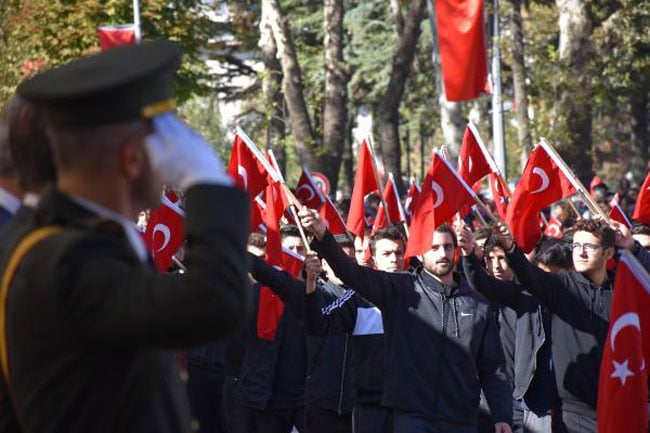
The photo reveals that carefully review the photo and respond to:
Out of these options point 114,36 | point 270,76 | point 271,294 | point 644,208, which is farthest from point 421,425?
point 270,76

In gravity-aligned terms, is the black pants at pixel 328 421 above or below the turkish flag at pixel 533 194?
below

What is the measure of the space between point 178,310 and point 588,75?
20.9 meters

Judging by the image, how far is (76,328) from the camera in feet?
8.58

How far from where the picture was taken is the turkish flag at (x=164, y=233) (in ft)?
30.4

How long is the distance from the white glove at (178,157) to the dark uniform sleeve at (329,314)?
5.40 m

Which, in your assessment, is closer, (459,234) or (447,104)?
(459,234)

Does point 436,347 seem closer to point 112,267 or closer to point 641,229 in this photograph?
point 641,229

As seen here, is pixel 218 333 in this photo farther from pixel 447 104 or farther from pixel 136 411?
pixel 447 104

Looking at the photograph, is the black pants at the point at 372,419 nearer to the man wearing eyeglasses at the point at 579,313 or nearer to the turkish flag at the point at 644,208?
the man wearing eyeglasses at the point at 579,313

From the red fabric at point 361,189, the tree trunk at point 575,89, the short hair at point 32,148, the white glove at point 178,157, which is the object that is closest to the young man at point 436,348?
the red fabric at point 361,189

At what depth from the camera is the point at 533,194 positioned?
1075cm

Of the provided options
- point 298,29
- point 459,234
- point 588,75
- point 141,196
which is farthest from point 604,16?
point 141,196

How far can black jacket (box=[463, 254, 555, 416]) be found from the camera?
8875 mm

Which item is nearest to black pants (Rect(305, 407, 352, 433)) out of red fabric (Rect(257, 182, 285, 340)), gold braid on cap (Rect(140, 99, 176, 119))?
red fabric (Rect(257, 182, 285, 340))
